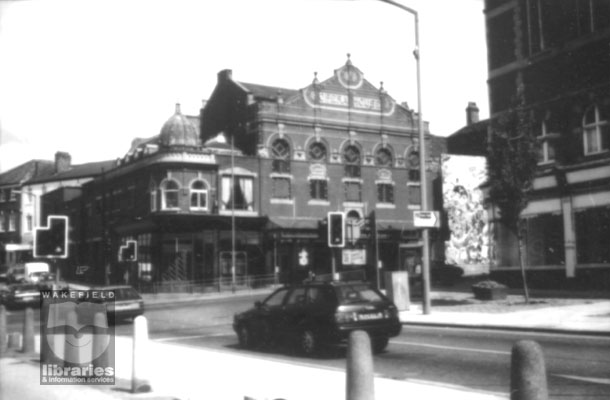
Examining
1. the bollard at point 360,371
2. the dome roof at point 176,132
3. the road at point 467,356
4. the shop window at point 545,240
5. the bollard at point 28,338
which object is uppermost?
the dome roof at point 176,132

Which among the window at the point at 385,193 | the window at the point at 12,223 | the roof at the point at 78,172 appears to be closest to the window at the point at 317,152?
the window at the point at 385,193

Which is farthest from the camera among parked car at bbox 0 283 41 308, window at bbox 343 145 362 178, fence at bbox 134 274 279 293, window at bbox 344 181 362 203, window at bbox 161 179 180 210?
window at bbox 343 145 362 178

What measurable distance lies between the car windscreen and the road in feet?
3.41

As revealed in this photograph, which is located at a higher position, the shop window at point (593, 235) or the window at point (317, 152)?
the window at point (317, 152)

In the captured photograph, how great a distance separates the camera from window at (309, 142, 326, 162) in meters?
42.0

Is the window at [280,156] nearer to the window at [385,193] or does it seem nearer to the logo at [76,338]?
the window at [385,193]

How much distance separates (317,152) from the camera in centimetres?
4225

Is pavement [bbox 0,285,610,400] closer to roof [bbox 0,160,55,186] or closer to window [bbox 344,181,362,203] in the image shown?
window [bbox 344,181,362,203]

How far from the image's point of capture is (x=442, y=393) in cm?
784

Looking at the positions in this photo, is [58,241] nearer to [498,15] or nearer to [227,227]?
[498,15]

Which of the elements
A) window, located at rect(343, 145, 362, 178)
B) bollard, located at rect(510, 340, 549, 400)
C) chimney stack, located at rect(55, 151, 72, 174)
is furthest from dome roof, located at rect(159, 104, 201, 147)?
bollard, located at rect(510, 340, 549, 400)

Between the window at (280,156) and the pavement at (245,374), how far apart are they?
80.3 feet

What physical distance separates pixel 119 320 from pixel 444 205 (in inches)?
1194

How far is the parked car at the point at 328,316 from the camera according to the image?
11.9 metres
